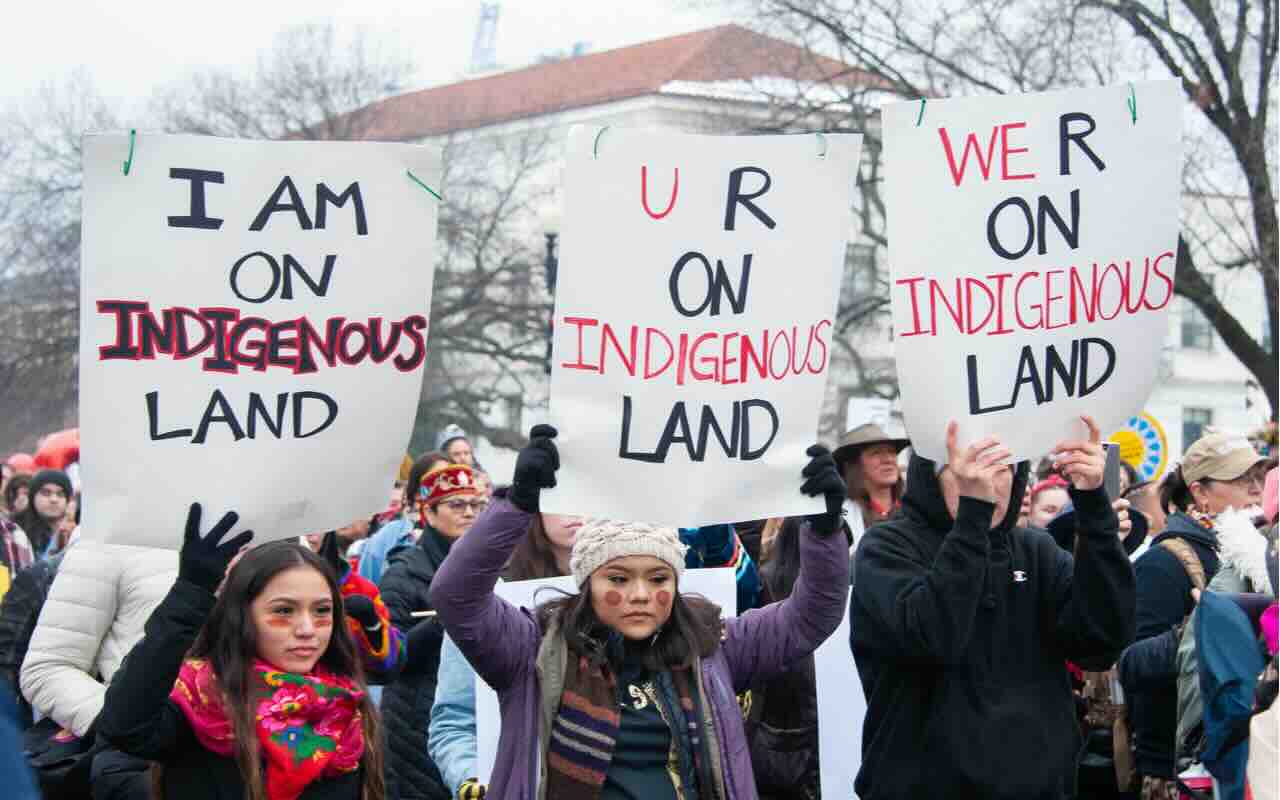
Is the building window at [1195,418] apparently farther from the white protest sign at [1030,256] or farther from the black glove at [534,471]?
the black glove at [534,471]

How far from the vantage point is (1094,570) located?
4.84 metres

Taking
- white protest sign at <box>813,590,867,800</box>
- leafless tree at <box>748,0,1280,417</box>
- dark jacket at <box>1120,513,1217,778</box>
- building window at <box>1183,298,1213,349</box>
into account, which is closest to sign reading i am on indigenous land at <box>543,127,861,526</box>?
white protest sign at <box>813,590,867,800</box>

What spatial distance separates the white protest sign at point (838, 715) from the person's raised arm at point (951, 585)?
42.1 inches

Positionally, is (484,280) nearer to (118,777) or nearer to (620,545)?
(118,777)

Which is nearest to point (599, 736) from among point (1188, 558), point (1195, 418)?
point (1188, 558)

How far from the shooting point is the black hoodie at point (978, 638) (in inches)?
186

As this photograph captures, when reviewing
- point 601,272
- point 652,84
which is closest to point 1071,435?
point 601,272

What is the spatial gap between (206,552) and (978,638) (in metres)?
1.88

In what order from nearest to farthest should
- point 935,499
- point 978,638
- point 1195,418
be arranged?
1. point 978,638
2. point 935,499
3. point 1195,418

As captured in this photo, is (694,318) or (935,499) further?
(935,499)

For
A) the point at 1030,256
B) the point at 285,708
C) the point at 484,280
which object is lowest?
the point at 285,708

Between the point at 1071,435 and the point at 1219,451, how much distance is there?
2997mm

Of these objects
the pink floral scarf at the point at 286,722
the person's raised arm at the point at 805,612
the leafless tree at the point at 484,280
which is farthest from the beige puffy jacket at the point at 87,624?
the leafless tree at the point at 484,280

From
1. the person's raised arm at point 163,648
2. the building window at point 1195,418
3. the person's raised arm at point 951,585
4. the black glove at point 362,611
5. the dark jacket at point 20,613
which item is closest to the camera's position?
the person's raised arm at point 163,648
